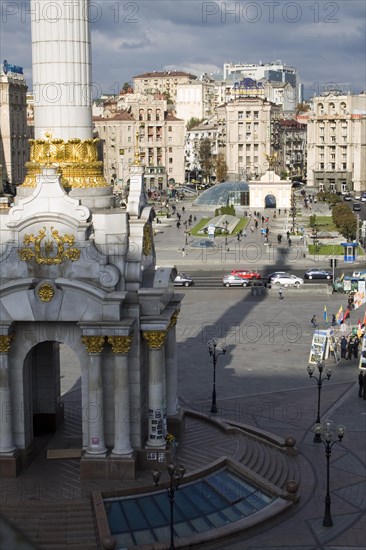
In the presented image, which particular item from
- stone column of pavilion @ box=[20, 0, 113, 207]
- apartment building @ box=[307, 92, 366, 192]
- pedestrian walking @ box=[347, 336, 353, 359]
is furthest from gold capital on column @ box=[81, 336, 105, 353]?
apartment building @ box=[307, 92, 366, 192]

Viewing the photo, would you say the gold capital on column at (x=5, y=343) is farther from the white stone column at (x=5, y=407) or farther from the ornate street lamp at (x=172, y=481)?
the ornate street lamp at (x=172, y=481)

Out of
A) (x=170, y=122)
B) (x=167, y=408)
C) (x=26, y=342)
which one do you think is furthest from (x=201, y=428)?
(x=170, y=122)

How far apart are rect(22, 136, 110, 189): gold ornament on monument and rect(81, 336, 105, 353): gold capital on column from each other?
4.87 metres

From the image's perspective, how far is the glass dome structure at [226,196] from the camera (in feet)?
431

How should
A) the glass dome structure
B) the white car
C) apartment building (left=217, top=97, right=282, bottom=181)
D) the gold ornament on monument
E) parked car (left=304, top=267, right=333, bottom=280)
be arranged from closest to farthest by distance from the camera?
the gold ornament on monument → the white car → parked car (left=304, top=267, right=333, bottom=280) → the glass dome structure → apartment building (left=217, top=97, right=282, bottom=181)

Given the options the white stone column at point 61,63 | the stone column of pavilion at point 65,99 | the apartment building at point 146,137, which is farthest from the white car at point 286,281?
the apartment building at point 146,137

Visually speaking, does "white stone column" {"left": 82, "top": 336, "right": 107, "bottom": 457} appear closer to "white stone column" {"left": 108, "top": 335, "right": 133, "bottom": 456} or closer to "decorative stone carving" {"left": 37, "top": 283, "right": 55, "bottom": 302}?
"white stone column" {"left": 108, "top": 335, "right": 133, "bottom": 456}

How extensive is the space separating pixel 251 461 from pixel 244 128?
490ft

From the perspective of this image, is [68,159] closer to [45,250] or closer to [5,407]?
[45,250]

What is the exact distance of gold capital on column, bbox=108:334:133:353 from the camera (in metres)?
22.4

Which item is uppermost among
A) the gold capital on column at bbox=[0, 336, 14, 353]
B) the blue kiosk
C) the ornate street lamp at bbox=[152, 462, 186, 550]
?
the gold capital on column at bbox=[0, 336, 14, 353]

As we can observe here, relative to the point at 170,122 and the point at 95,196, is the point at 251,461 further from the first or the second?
the point at 170,122

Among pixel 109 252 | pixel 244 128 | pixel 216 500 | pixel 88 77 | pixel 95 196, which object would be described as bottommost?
pixel 216 500

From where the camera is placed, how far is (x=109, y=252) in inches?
916
